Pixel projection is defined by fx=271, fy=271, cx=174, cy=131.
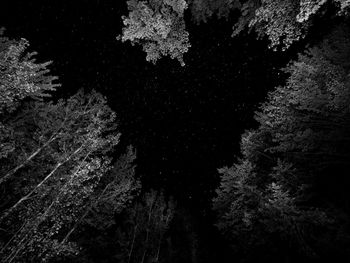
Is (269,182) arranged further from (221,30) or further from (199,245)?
(221,30)

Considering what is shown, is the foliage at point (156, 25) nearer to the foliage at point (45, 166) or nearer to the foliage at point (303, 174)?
the foliage at point (45, 166)

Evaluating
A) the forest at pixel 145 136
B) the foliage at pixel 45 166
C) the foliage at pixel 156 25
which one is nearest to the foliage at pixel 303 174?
the forest at pixel 145 136

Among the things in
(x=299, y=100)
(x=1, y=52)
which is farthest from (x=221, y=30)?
(x=1, y=52)

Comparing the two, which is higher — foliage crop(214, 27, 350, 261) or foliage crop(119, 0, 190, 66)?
foliage crop(119, 0, 190, 66)

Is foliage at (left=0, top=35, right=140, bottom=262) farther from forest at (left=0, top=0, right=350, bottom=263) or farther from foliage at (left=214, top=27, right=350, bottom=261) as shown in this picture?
foliage at (left=214, top=27, right=350, bottom=261)

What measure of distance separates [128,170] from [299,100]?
8430 mm

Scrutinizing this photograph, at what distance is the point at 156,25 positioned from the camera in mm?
7035

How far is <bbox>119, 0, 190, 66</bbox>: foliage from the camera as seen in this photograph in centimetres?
696

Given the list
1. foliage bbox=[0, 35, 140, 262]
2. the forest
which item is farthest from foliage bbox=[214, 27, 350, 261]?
foliage bbox=[0, 35, 140, 262]

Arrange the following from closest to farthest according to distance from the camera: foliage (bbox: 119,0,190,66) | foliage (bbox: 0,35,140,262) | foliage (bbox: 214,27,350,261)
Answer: foliage (bbox: 214,27,350,261) < foliage (bbox: 119,0,190,66) < foliage (bbox: 0,35,140,262)

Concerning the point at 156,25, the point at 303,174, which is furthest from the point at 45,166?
the point at 303,174

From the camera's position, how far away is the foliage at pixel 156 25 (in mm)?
6957

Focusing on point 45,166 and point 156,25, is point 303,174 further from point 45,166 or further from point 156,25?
point 45,166

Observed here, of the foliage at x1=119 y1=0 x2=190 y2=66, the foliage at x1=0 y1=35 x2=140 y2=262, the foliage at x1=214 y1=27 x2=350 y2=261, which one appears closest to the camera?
the foliage at x1=214 y1=27 x2=350 y2=261
